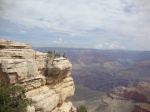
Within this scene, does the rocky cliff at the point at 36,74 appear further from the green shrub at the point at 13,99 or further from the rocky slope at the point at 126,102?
the rocky slope at the point at 126,102

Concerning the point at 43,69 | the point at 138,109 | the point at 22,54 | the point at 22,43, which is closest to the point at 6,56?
the point at 22,54

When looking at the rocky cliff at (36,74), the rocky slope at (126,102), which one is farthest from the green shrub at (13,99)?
the rocky slope at (126,102)

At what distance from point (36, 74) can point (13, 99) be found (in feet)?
22.0

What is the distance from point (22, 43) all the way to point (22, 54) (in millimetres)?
3600

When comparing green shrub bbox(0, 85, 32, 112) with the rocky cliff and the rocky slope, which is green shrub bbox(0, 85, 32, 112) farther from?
the rocky slope

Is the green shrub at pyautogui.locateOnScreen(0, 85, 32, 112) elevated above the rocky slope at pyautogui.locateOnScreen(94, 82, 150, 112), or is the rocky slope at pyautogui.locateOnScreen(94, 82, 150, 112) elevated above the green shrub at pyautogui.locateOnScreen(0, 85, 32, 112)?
the green shrub at pyautogui.locateOnScreen(0, 85, 32, 112)

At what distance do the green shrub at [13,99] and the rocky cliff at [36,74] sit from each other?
A: 1.76 m

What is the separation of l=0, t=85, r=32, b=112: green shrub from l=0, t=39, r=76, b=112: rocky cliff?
176 cm

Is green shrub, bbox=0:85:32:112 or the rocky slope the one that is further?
the rocky slope

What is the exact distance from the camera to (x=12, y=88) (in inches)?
1412

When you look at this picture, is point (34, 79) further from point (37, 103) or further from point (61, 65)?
point (61, 65)

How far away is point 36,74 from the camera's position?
41.8 m

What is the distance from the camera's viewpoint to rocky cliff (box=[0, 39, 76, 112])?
37625 mm

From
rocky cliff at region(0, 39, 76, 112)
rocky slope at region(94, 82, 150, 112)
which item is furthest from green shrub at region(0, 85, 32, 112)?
rocky slope at region(94, 82, 150, 112)
